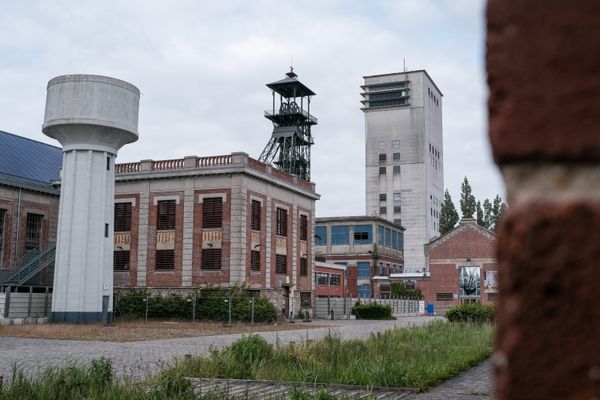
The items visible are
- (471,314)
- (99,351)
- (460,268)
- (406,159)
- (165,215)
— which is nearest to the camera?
(99,351)

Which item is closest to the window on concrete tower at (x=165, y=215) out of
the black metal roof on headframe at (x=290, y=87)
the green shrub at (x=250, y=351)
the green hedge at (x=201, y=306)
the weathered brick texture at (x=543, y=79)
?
the green hedge at (x=201, y=306)

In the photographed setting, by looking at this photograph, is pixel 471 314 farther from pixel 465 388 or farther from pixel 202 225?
pixel 465 388

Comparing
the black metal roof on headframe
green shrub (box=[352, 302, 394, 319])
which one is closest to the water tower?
the black metal roof on headframe

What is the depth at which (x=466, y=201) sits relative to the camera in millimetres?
80125

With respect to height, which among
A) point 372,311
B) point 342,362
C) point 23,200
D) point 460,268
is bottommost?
point 372,311

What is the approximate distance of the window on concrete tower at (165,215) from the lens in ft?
131

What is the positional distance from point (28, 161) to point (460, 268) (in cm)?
4216

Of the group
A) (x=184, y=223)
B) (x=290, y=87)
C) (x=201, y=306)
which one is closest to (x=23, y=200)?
(x=184, y=223)

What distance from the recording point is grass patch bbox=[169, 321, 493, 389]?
11.2m

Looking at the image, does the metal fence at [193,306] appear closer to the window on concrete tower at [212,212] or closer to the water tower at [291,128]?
the window on concrete tower at [212,212]

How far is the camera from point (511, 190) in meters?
0.82

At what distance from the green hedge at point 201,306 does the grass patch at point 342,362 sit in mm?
20247

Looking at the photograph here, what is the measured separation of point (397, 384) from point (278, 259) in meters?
31.7

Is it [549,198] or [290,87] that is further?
[290,87]
